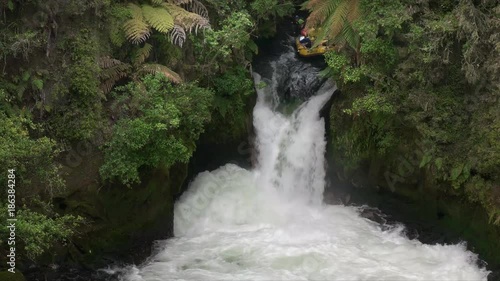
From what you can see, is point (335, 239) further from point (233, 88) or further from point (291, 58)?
point (291, 58)

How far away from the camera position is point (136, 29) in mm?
10852

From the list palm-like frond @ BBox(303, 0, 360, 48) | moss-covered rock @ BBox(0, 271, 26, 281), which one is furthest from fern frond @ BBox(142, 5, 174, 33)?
moss-covered rock @ BBox(0, 271, 26, 281)

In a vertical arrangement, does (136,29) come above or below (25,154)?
above

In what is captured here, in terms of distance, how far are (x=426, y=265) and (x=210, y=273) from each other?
4207 mm

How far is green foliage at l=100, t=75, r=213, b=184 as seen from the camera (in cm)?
994

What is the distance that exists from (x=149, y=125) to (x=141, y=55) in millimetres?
2014

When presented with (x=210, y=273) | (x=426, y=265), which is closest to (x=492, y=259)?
(x=426, y=265)

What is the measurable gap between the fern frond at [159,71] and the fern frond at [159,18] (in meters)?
0.72

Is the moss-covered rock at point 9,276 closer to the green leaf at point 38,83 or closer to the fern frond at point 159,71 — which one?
the green leaf at point 38,83

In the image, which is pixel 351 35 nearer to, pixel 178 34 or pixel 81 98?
pixel 178 34

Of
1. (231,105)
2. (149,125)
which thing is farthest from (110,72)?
(231,105)

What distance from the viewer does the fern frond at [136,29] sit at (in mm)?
10820

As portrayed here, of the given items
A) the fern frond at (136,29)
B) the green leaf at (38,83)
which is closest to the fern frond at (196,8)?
the fern frond at (136,29)

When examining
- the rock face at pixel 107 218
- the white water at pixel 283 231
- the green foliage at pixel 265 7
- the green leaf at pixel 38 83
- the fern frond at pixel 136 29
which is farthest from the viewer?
the green foliage at pixel 265 7
